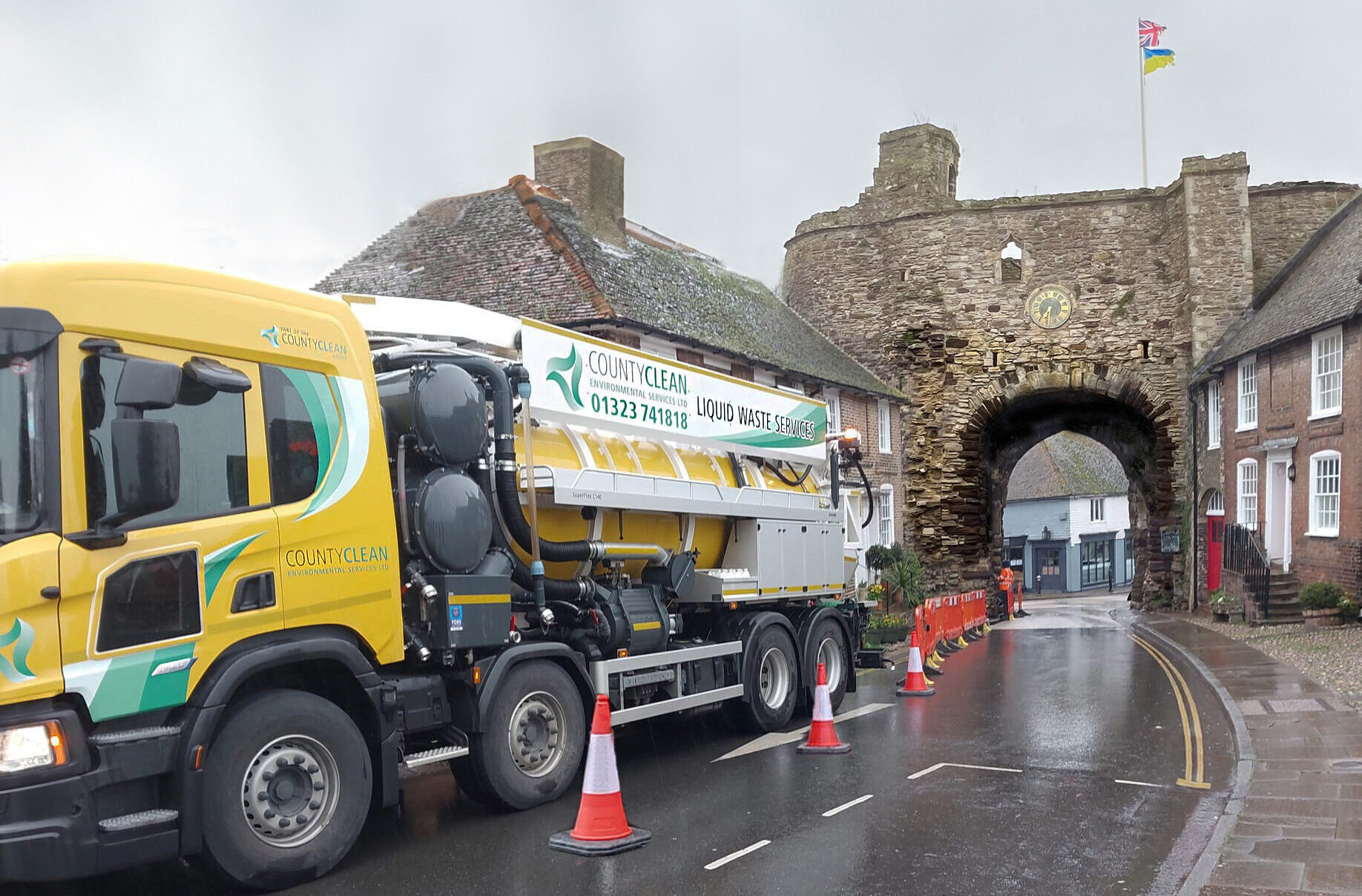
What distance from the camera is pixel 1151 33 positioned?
3103 cm

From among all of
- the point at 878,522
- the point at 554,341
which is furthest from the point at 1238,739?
the point at 878,522

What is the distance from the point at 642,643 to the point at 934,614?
1046cm

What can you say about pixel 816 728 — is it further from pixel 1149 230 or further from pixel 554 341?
pixel 1149 230

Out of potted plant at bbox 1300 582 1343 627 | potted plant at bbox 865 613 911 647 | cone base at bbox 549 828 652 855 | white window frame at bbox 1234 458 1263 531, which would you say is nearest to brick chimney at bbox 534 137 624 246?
potted plant at bbox 865 613 911 647

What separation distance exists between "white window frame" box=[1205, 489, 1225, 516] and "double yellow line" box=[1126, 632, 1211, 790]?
11.9m

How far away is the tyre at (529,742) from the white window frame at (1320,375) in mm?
18998

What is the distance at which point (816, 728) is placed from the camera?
1039 cm

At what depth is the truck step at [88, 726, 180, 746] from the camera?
550 cm

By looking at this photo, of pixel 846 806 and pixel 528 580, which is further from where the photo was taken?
pixel 528 580

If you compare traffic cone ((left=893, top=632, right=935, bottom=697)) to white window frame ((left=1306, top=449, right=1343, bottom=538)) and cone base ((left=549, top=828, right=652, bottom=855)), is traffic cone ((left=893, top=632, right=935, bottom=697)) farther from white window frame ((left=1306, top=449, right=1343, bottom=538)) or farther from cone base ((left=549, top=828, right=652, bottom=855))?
white window frame ((left=1306, top=449, right=1343, bottom=538))

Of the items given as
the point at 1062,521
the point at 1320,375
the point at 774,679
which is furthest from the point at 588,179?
the point at 1062,521

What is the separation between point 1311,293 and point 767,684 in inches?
735

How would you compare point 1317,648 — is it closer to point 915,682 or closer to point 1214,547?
point 915,682

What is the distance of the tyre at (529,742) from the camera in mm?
7543
